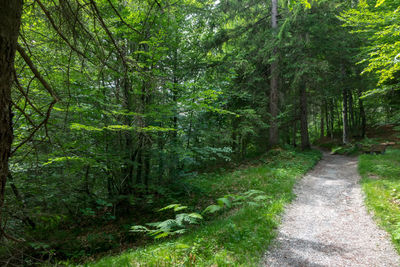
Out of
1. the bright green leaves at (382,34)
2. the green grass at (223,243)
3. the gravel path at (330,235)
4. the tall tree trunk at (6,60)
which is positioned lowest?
the gravel path at (330,235)

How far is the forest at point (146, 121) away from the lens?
2.64 metres

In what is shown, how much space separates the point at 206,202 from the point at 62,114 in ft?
18.2

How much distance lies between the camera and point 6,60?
1.32 metres

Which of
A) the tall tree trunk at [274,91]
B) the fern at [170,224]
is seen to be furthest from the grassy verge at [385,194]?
the tall tree trunk at [274,91]

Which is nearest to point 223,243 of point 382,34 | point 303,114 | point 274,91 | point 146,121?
point 146,121

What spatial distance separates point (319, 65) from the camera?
11.4 metres

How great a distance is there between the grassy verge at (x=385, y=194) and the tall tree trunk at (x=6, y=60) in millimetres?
5763

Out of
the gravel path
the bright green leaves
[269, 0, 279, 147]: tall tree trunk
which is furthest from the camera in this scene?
[269, 0, 279, 147]: tall tree trunk

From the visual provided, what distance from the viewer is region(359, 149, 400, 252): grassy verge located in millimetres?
4463

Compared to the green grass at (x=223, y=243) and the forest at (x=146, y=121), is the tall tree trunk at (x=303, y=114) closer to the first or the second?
the forest at (x=146, y=121)

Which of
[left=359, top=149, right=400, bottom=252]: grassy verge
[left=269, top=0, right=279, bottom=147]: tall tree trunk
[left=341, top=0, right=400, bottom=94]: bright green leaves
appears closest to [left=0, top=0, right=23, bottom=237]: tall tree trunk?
[left=341, top=0, right=400, bottom=94]: bright green leaves

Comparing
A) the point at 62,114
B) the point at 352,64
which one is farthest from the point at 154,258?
the point at 352,64

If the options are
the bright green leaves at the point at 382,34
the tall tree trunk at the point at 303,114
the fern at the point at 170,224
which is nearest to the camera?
the fern at the point at 170,224

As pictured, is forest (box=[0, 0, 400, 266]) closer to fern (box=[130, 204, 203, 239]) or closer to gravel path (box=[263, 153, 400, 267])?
fern (box=[130, 204, 203, 239])
